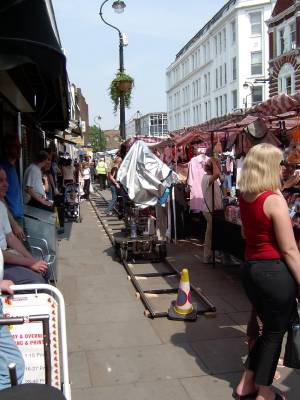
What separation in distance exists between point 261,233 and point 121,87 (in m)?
12.5

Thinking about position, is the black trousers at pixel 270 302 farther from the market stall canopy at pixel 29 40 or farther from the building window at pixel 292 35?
the building window at pixel 292 35

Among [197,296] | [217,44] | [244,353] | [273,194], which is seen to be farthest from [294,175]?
[217,44]

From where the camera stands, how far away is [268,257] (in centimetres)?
338

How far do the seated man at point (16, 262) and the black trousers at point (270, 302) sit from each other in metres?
1.66

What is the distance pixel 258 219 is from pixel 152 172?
17.4 ft

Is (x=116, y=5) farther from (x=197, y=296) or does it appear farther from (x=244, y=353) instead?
(x=244, y=353)

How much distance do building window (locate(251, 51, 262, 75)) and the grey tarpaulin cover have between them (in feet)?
171

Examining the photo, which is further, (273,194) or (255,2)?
(255,2)

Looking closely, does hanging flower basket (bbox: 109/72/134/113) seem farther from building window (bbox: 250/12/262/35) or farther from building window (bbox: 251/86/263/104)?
building window (bbox: 250/12/262/35)

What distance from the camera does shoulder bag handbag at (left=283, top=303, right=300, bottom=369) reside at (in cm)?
333

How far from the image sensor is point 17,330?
3049mm

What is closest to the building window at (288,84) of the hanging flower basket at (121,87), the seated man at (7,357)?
the hanging flower basket at (121,87)

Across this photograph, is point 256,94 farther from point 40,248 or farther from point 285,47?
point 40,248

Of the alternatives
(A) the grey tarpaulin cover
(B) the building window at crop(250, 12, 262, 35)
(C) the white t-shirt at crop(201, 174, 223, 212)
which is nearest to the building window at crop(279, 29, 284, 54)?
(B) the building window at crop(250, 12, 262, 35)
